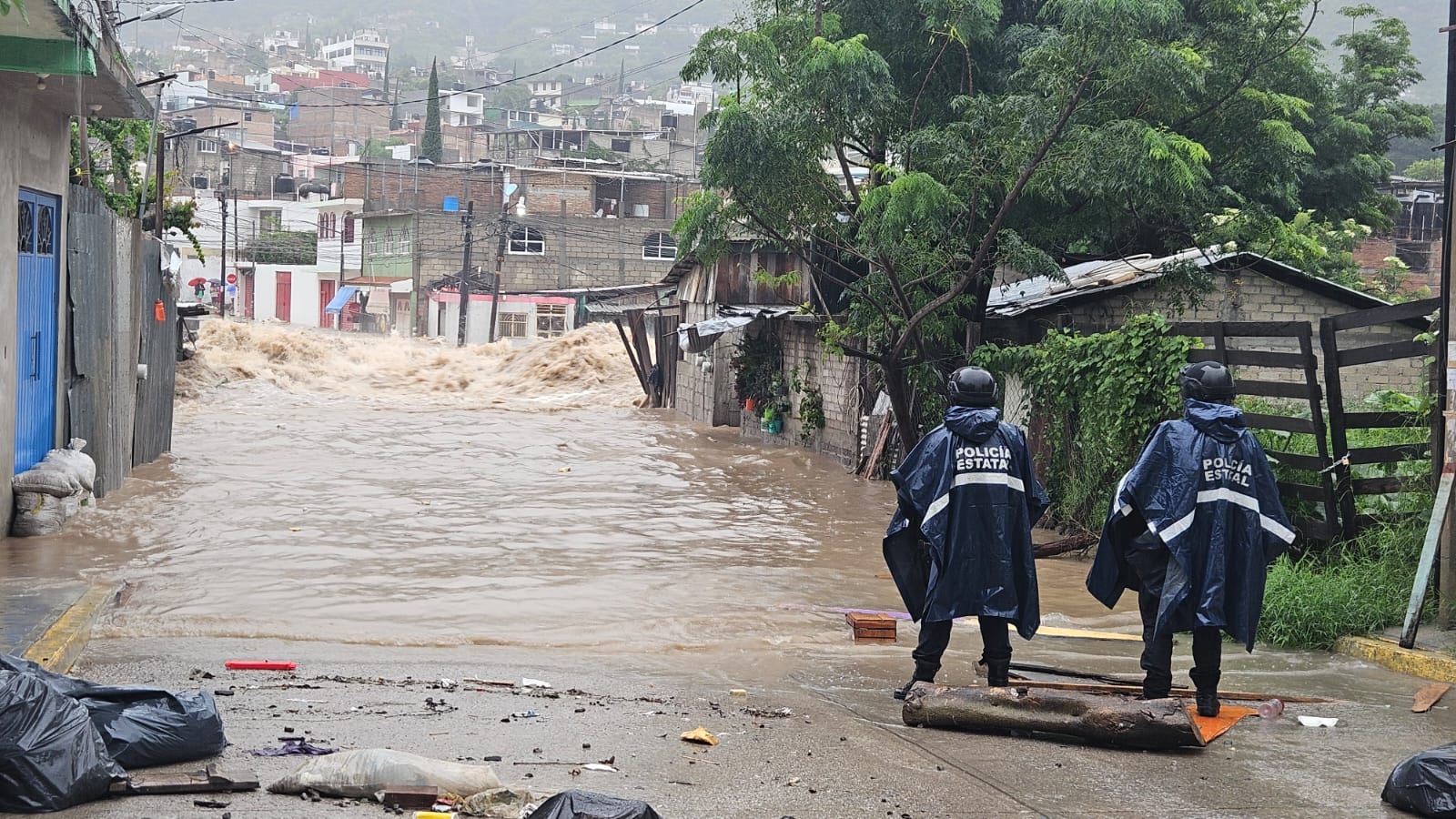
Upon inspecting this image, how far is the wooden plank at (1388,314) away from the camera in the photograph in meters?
9.14

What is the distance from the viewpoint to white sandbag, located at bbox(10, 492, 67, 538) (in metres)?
11.6

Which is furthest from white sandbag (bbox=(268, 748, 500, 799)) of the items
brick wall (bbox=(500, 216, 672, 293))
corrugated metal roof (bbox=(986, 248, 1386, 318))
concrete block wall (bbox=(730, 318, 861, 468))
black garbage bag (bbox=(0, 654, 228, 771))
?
brick wall (bbox=(500, 216, 672, 293))

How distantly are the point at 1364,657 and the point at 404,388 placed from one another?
33114 mm

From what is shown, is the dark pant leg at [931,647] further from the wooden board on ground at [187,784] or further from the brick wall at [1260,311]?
the brick wall at [1260,311]

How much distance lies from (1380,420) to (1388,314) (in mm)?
723

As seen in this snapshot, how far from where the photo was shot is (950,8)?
17109 mm

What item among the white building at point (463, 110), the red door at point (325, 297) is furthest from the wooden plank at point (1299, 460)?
the white building at point (463, 110)

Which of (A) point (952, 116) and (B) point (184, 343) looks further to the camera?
(B) point (184, 343)

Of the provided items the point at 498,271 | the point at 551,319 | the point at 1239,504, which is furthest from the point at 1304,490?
the point at 551,319

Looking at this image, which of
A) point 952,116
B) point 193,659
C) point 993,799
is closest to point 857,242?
point 952,116

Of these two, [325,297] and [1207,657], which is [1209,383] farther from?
[325,297]

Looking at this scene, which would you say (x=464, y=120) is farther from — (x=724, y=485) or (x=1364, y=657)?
(x=1364, y=657)

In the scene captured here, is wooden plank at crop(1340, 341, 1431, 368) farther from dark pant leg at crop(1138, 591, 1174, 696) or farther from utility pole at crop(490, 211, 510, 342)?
utility pole at crop(490, 211, 510, 342)

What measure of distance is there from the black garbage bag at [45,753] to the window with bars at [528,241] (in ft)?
185
